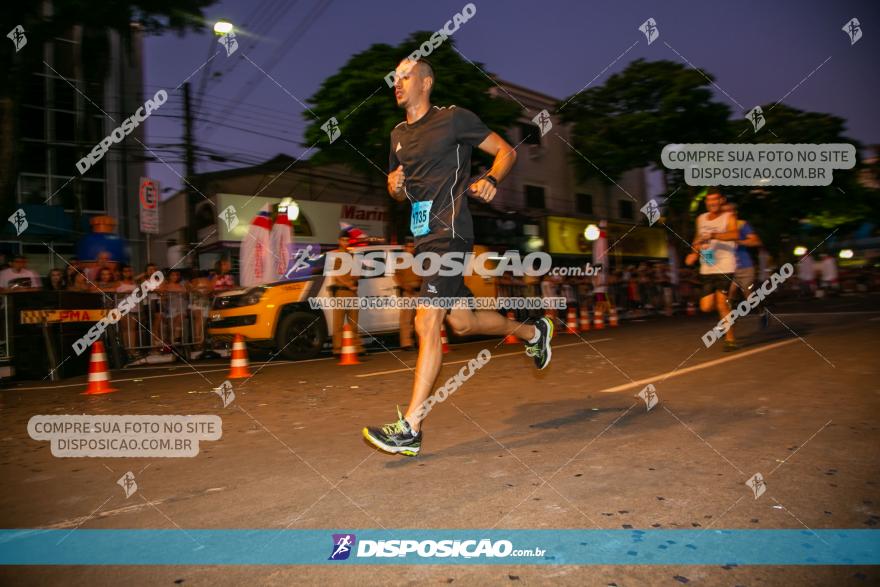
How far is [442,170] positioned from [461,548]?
2.27 meters

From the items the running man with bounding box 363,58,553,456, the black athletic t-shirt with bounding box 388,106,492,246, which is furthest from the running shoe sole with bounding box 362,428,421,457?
the black athletic t-shirt with bounding box 388,106,492,246

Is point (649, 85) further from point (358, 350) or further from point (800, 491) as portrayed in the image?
point (800, 491)

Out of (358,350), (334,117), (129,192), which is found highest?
(334,117)

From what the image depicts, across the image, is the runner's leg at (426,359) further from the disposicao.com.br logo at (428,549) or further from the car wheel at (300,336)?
the car wheel at (300,336)

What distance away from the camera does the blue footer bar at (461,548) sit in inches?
81.9

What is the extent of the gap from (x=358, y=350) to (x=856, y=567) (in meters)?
8.45

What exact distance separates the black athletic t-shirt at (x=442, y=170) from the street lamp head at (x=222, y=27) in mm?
11074

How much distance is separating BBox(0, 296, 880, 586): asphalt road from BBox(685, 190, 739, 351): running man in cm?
232

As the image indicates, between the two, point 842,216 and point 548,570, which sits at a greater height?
point 842,216

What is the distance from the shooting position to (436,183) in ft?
12.3

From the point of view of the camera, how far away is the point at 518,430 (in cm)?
405

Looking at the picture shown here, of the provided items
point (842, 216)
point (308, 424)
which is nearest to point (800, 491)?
point (308, 424)

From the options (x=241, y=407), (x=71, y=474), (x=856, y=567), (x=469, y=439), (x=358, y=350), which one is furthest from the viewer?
(x=358, y=350)

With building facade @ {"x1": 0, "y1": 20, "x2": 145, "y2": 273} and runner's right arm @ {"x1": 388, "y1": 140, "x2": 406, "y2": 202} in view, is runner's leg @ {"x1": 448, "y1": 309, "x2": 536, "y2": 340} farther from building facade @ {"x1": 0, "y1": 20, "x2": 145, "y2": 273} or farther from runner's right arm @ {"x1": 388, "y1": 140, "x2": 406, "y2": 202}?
building facade @ {"x1": 0, "y1": 20, "x2": 145, "y2": 273}
